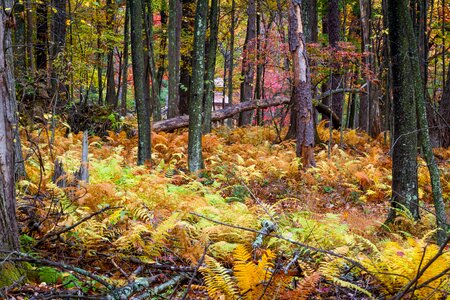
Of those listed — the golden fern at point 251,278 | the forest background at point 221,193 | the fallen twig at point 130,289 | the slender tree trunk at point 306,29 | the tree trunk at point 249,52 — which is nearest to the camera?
the fallen twig at point 130,289

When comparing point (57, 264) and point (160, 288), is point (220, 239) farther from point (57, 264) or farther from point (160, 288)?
point (57, 264)

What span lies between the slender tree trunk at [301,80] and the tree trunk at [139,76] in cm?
360

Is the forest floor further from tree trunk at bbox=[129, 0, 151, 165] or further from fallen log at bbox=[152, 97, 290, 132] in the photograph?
fallen log at bbox=[152, 97, 290, 132]

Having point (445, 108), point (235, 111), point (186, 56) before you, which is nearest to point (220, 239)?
point (235, 111)

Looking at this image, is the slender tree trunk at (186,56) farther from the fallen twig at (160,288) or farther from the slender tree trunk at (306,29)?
the fallen twig at (160,288)

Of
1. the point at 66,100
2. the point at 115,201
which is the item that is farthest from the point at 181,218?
the point at 66,100

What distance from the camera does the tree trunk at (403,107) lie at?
5.38 meters

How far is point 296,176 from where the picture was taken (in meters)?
9.86

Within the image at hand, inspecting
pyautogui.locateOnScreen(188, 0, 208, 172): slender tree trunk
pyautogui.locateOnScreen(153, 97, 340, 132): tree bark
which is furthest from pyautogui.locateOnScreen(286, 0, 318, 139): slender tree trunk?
pyautogui.locateOnScreen(188, 0, 208, 172): slender tree trunk

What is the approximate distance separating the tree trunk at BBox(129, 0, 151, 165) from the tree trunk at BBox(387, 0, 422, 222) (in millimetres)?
5097

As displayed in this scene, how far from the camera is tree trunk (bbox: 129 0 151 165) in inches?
339

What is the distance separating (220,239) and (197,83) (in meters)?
5.04

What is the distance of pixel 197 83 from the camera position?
28.8 ft

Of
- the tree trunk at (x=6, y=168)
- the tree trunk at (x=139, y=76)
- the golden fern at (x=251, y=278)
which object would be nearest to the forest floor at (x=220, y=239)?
the golden fern at (x=251, y=278)
